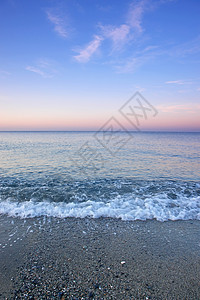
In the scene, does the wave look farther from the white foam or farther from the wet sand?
the wet sand

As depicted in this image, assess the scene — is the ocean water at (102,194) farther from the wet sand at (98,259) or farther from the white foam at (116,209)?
the wet sand at (98,259)

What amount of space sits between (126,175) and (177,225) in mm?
7190

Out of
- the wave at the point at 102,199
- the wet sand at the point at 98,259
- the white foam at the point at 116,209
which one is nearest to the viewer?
the wet sand at the point at 98,259

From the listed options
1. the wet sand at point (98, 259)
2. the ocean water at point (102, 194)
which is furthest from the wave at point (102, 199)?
the wet sand at point (98, 259)

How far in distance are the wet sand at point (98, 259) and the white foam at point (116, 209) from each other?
0.48m

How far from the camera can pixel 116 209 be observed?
22.2ft

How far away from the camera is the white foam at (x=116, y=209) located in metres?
6.28

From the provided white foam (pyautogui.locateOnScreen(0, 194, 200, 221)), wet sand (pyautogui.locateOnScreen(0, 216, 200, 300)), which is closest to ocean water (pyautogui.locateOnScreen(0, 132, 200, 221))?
white foam (pyautogui.locateOnScreen(0, 194, 200, 221))

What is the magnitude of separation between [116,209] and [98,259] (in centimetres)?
294

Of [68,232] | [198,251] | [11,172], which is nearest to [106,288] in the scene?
[68,232]

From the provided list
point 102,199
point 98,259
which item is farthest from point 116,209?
point 98,259

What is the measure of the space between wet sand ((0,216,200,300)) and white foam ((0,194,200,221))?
478 mm

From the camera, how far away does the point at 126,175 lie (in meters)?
12.8

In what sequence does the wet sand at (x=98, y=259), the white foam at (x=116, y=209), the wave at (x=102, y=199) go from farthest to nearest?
the wave at (x=102, y=199)
the white foam at (x=116, y=209)
the wet sand at (x=98, y=259)
